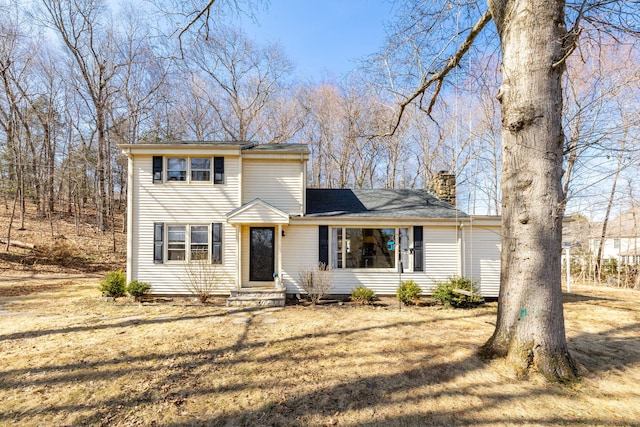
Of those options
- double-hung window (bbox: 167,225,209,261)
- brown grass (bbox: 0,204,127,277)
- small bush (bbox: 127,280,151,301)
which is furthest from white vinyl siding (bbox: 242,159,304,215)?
brown grass (bbox: 0,204,127,277)

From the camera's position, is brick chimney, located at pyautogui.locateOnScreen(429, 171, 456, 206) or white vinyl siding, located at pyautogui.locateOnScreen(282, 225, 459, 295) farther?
brick chimney, located at pyautogui.locateOnScreen(429, 171, 456, 206)

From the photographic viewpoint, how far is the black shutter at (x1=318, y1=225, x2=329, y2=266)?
9.12m

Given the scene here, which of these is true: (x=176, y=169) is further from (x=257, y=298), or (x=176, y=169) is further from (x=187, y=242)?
(x=257, y=298)

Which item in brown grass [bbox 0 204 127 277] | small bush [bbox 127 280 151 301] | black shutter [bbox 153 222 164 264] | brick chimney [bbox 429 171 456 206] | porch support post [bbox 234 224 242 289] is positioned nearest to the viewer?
small bush [bbox 127 280 151 301]

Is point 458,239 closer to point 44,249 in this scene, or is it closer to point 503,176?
point 503,176

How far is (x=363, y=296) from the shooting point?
28.2ft

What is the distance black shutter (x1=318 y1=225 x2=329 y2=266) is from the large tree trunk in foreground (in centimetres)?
555

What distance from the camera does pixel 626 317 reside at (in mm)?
6969

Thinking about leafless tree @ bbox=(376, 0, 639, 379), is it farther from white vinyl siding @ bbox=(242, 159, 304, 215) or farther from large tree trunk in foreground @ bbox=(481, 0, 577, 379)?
white vinyl siding @ bbox=(242, 159, 304, 215)

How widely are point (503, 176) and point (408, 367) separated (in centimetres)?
305

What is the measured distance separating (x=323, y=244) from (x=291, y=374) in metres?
5.35

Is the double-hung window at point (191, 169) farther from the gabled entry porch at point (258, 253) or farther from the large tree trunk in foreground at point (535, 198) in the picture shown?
the large tree trunk in foreground at point (535, 198)

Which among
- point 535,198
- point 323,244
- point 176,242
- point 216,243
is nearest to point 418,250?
point 323,244

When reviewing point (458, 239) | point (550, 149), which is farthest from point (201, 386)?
point (458, 239)
